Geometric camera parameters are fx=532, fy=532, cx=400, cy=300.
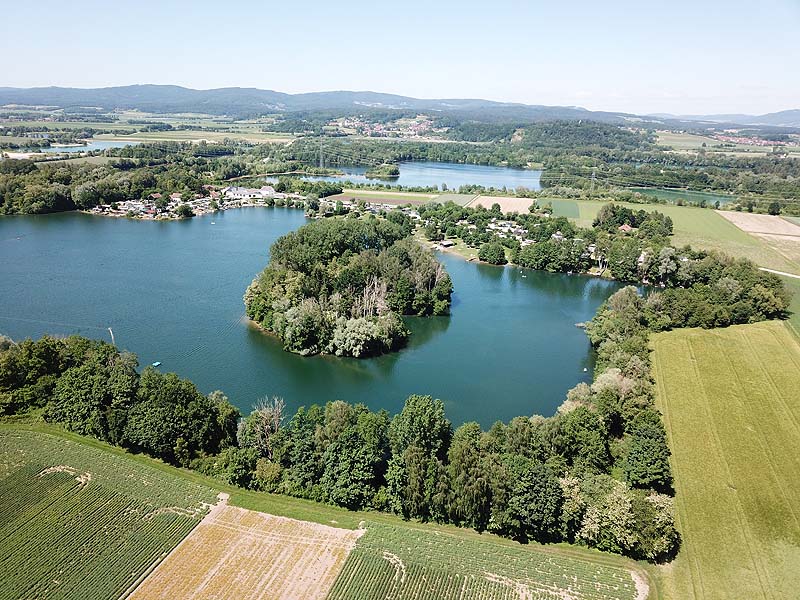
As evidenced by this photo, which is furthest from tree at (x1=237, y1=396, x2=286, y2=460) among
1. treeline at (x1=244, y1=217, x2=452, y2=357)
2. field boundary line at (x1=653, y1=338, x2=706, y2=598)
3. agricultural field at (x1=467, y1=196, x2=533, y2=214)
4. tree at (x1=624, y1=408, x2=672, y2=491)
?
agricultural field at (x1=467, y1=196, x2=533, y2=214)

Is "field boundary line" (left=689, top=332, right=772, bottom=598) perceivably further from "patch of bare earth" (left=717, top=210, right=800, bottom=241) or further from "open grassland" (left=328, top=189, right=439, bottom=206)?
"open grassland" (left=328, top=189, right=439, bottom=206)

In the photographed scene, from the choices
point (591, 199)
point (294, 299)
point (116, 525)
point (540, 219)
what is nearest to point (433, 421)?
point (116, 525)

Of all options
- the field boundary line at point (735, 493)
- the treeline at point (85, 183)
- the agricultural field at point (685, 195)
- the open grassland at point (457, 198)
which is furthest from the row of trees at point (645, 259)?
the treeline at point (85, 183)

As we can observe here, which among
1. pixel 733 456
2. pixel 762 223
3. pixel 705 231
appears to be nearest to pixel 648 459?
pixel 733 456

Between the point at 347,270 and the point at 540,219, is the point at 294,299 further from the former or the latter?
the point at 540,219

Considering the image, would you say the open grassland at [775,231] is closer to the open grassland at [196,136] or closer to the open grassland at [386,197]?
the open grassland at [386,197]
